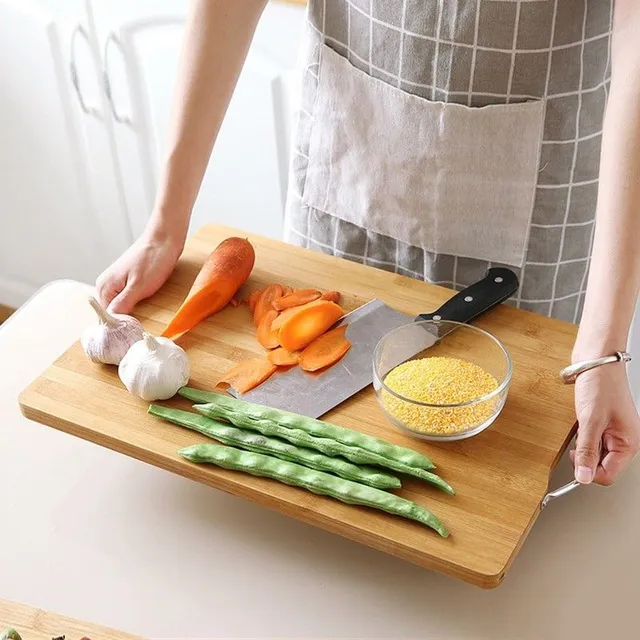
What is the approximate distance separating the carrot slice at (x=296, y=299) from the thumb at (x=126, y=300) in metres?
0.19

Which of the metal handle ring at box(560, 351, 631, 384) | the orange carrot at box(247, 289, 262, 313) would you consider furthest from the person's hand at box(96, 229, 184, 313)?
the metal handle ring at box(560, 351, 631, 384)

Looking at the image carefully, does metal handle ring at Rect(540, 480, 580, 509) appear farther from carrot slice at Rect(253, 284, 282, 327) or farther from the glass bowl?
carrot slice at Rect(253, 284, 282, 327)

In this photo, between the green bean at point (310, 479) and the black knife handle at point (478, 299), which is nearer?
the green bean at point (310, 479)

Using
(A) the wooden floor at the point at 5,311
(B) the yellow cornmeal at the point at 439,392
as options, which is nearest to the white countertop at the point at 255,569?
(B) the yellow cornmeal at the point at 439,392

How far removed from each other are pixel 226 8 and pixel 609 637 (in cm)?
94

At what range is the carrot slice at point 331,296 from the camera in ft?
4.22

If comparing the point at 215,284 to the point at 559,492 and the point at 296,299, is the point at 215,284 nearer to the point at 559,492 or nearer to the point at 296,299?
the point at 296,299

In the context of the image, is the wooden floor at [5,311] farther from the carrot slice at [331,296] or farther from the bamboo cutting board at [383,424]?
the carrot slice at [331,296]

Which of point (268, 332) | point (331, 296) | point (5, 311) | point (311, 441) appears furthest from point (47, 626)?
point (5, 311)

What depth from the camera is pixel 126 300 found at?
1.29 metres

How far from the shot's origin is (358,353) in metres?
1.20

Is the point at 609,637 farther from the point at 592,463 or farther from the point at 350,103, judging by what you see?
the point at 350,103

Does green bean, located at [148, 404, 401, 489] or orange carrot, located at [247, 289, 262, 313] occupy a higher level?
orange carrot, located at [247, 289, 262, 313]

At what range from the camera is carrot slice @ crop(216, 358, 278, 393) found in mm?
1154
